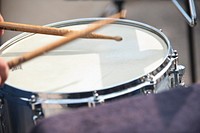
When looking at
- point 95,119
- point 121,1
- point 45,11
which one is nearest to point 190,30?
point 121,1

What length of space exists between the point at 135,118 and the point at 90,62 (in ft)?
1.09

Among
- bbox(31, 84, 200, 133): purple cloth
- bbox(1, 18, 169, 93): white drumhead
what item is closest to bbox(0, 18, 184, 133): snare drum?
bbox(1, 18, 169, 93): white drumhead

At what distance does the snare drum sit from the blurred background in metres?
0.92

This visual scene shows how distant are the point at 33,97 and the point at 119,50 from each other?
30 cm

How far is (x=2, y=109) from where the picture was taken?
3.51 feet

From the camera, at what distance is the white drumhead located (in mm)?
1013

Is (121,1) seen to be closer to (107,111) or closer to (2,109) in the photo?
(2,109)

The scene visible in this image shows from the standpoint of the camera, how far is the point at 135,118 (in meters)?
0.80

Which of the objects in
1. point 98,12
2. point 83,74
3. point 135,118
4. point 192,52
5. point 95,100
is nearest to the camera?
point 135,118

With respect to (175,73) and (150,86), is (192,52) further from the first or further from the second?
(150,86)

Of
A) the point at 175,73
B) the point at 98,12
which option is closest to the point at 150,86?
the point at 175,73

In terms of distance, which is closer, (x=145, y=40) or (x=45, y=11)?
(x=145, y=40)

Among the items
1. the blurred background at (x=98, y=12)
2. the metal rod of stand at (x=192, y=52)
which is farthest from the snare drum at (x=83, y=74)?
the blurred background at (x=98, y=12)

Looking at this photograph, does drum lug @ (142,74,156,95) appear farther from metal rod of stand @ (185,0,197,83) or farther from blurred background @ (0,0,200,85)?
blurred background @ (0,0,200,85)
